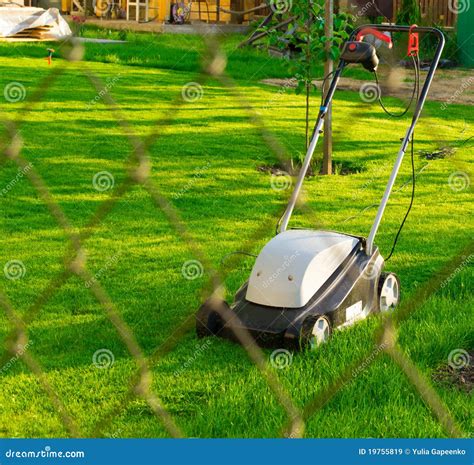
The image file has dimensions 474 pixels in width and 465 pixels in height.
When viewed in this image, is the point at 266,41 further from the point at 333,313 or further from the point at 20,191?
the point at 333,313

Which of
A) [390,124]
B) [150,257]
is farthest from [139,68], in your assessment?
[150,257]

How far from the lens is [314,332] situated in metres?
3.44

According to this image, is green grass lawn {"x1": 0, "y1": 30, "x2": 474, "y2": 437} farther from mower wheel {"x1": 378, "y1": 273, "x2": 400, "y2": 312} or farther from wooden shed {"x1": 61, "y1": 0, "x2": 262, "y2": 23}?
wooden shed {"x1": 61, "y1": 0, "x2": 262, "y2": 23}

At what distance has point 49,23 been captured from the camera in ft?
47.0

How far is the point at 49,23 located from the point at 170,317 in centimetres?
1126

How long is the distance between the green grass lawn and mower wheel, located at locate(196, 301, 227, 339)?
0.07m

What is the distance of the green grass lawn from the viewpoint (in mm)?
3027

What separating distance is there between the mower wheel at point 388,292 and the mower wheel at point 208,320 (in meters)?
0.69

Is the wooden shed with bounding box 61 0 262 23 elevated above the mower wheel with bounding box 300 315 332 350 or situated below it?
below

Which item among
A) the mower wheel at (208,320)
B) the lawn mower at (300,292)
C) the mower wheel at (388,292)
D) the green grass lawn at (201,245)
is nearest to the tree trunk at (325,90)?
the green grass lawn at (201,245)

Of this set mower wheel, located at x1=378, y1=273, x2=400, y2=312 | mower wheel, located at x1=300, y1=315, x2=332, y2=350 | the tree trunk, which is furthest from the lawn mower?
the tree trunk

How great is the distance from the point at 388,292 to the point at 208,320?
79 centimetres

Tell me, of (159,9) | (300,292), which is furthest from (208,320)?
(159,9)

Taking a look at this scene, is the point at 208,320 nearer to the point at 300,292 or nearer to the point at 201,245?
the point at 300,292
